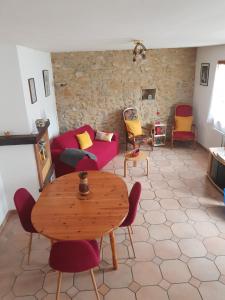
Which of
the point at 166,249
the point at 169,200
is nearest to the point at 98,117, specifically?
the point at 169,200

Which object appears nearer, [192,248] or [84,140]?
[192,248]

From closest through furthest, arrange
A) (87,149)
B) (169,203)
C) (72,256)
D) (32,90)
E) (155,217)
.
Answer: (72,256)
(155,217)
(32,90)
(169,203)
(87,149)

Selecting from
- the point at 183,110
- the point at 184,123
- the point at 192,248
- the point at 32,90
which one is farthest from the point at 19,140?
the point at 183,110

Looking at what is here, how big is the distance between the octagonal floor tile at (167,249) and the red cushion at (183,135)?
3411 millimetres

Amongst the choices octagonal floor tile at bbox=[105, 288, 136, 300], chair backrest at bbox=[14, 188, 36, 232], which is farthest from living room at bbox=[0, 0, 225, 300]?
chair backrest at bbox=[14, 188, 36, 232]

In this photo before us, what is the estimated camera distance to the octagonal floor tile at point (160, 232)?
10.4 ft

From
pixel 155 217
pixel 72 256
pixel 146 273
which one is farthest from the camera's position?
pixel 155 217

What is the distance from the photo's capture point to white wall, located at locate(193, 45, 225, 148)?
5.26 m

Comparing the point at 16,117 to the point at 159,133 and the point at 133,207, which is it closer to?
the point at 133,207

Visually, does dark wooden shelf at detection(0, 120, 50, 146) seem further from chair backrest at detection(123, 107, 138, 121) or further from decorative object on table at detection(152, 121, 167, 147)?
decorative object on table at detection(152, 121, 167, 147)

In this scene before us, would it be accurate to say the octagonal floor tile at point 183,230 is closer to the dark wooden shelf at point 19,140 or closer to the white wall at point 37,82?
the dark wooden shelf at point 19,140

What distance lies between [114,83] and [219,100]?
2.49 metres

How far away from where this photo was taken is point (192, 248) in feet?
9.73

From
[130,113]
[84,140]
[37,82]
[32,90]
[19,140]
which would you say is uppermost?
[37,82]
